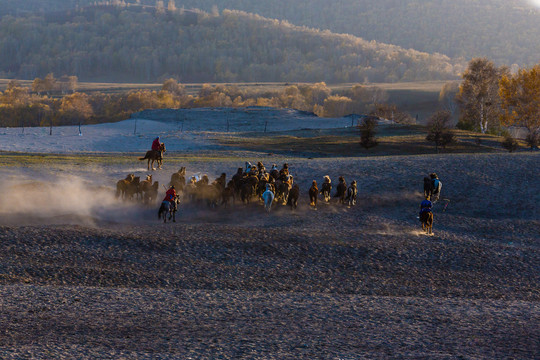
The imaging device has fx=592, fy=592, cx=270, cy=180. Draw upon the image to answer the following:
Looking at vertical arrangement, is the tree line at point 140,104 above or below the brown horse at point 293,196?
above

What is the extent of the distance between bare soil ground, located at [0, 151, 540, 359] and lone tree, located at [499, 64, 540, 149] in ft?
158

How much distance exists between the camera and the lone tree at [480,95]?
8344 centimetres

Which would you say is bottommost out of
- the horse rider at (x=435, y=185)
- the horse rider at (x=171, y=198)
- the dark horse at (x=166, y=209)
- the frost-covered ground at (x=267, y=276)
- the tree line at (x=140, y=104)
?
the frost-covered ground at (x=267, y=276)

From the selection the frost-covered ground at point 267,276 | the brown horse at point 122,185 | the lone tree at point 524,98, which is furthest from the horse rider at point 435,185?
the lone tree at point 524,98

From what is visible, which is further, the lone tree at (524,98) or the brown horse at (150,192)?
the lone tree at (524,98)

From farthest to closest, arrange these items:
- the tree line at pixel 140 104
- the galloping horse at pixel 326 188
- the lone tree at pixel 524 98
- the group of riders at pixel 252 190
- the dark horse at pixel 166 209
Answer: the tree line at pixel 140 104, the lone tree at pixel 524 98, the galloping horse at pixel 326 188, the group of riders at pixel 252 190, the dark horse at pixel 166 209

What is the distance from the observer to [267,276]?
1731cm

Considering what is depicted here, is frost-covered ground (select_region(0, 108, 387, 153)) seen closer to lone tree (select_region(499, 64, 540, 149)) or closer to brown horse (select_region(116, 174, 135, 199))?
lone tree (select_region(499, 64, 540, 149))

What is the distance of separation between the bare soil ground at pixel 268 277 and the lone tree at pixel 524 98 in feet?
158

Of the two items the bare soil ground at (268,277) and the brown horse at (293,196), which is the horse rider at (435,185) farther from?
the brown horse at (293,196)

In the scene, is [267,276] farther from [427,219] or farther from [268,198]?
[268,198]

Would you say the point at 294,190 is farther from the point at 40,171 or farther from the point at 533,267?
the point at 40,171

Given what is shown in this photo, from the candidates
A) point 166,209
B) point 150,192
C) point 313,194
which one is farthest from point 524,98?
point 166,209

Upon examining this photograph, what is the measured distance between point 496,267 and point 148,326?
13.0 metres
